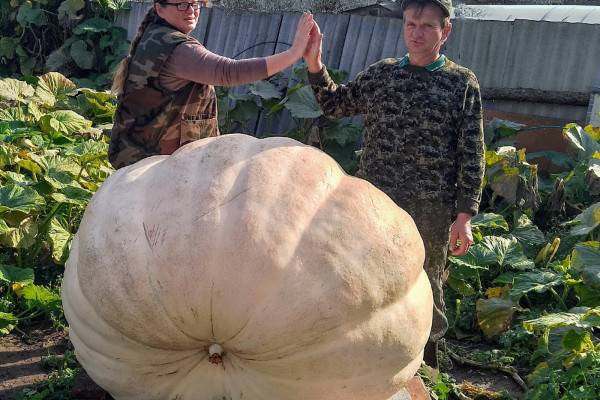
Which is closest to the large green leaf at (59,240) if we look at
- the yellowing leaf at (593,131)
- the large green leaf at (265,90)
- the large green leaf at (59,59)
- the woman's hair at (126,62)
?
the woman's hair at (126,62)

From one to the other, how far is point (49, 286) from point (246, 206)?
2.28 m

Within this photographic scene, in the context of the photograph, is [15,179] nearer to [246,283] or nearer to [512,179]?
[246,283]

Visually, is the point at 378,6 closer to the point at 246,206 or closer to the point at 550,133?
the point at 550,133

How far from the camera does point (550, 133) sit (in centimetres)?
596

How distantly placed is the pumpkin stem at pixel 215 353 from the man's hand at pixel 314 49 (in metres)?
1.48

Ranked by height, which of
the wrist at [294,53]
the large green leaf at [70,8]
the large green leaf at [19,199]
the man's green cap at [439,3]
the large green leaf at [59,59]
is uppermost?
the large green leaf at [70,8]

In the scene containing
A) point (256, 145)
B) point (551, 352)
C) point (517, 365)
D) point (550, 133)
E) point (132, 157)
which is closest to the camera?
point (256, 145)

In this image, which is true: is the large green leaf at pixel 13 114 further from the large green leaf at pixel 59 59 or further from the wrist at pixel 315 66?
the large green leaf at pixel 59 59

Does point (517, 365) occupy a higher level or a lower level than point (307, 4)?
lower

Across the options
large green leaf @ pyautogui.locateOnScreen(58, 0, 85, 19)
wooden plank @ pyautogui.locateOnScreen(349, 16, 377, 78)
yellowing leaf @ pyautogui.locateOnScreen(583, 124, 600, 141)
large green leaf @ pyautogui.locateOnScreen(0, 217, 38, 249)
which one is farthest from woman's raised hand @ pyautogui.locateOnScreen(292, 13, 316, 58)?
large green leaf @ pyautogui.locateOnScreen(58, 0, 85, 19)

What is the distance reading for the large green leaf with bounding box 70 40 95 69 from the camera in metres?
9.31

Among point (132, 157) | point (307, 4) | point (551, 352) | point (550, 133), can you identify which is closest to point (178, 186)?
point (132, 157)

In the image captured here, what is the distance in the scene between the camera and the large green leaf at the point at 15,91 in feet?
18.9

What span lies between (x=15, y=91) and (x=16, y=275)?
2.59m
